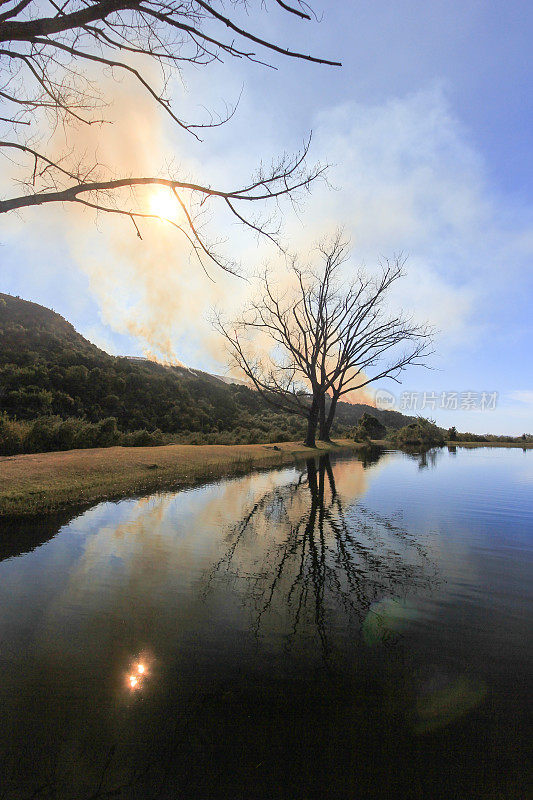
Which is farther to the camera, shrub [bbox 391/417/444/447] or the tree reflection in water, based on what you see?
shrub [bbox 391/417/444/447]

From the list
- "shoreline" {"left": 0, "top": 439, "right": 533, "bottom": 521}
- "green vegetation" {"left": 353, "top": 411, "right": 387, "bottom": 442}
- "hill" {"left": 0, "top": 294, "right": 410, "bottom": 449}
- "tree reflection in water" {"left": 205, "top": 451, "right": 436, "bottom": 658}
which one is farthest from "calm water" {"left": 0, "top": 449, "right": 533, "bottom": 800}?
"green vegetation" {"left": 353, "top": 411, "right": 387, "bottom": 442}

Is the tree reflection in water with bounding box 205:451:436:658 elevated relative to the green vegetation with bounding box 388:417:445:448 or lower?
lower

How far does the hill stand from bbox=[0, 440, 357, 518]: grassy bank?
5.12m

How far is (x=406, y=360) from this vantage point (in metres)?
28.4

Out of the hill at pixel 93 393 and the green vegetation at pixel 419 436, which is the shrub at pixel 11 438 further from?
the green vegetation at pixel 419 436

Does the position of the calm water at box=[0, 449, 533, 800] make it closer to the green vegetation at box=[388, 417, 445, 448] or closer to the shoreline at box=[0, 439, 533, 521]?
the shoreline at box=[0, 439, 533, 521]

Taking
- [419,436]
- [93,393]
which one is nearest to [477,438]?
[419,436]

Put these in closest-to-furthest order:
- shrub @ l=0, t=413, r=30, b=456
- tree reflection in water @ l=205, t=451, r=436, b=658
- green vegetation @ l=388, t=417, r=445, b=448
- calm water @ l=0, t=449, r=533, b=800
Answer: calm water @ l=0, t=449, r=533, b=800, tree reflection in water @ l=205, t=451, r=436, b=658, shrub @ l=0, t=413, r=30, b=456, green vegetation @ l=388, t=417, r=445, b=448

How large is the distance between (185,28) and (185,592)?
549 centimetres

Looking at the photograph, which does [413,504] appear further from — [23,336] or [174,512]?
[23,336]

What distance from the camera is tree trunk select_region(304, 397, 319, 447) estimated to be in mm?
27469

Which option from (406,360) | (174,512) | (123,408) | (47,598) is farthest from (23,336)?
(47,598)

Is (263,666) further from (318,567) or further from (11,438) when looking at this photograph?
(11,438)

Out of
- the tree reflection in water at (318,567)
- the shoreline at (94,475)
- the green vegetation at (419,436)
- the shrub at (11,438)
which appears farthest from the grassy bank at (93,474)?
the green vegetation at (419,436)
